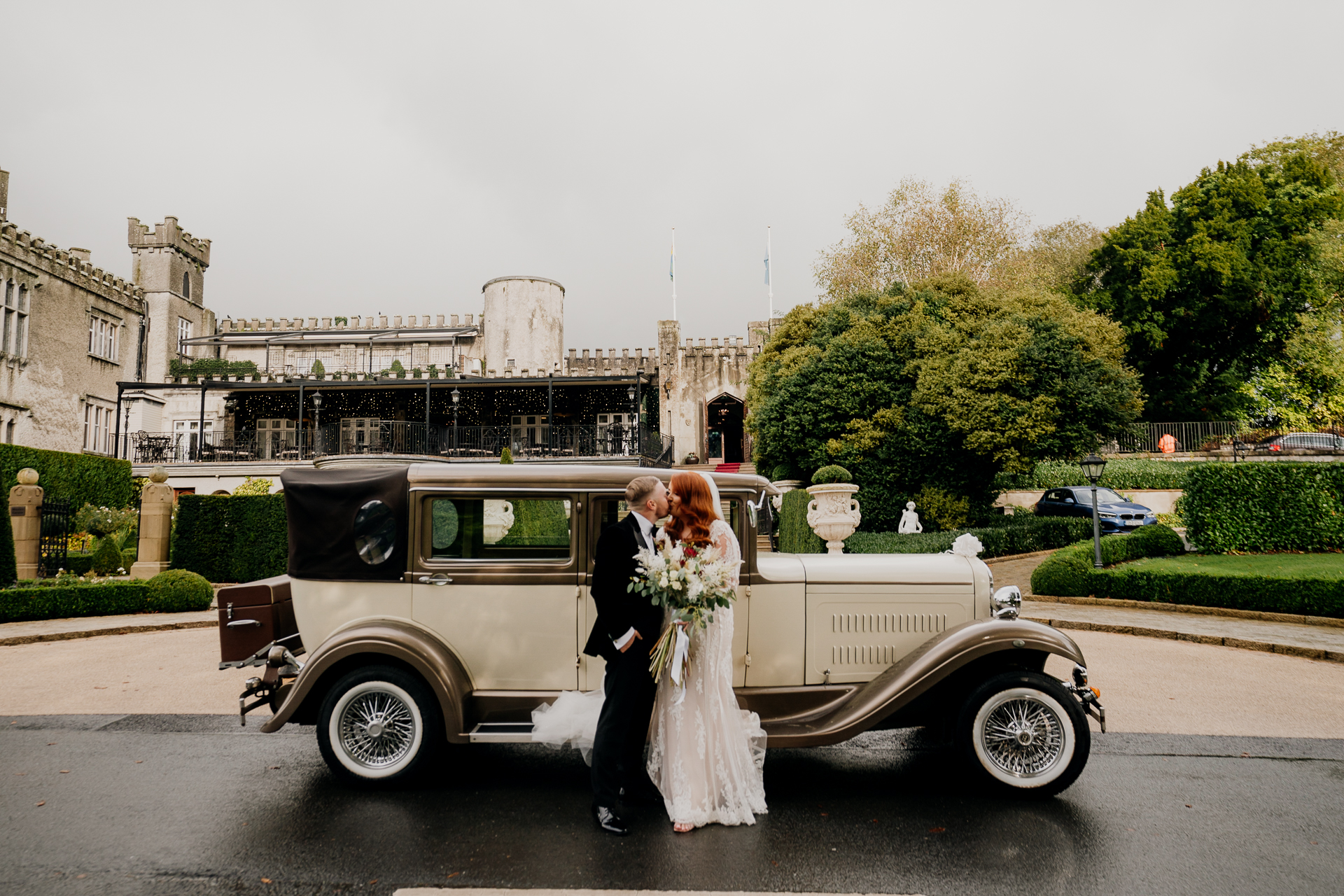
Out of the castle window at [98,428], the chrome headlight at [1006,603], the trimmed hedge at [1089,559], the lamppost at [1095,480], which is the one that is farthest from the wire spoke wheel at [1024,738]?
the castle window at [98,428]

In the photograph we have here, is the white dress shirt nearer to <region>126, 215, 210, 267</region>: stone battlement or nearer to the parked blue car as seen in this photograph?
the parked blue car

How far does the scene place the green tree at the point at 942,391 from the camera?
17703mm

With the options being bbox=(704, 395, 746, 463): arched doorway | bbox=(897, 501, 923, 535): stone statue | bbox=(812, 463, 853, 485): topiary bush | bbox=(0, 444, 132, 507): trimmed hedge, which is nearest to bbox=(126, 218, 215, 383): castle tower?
bbox=(0, 444, 132, 507): trimmed hedge

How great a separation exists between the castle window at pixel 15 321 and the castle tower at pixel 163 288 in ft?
47.5

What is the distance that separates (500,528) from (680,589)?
1.56 metres

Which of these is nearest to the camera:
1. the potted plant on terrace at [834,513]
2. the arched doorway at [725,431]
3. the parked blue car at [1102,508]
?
the potted plant on terrace at [834,513]

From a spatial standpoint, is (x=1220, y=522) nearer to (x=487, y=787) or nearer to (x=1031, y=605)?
(x=1031, y=605)

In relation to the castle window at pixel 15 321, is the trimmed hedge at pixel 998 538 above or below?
below

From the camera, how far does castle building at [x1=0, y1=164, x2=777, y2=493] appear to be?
96.6 feet

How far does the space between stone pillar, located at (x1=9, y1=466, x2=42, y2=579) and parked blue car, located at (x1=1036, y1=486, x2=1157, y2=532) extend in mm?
25354

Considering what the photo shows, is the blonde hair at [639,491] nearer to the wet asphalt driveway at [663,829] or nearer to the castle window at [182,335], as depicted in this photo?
the wet asphalt driveway at [663,829]

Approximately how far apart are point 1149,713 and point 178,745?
7.88 m

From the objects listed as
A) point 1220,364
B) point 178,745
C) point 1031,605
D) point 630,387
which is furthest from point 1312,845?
point 1220,364

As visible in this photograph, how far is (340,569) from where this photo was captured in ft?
15.3
